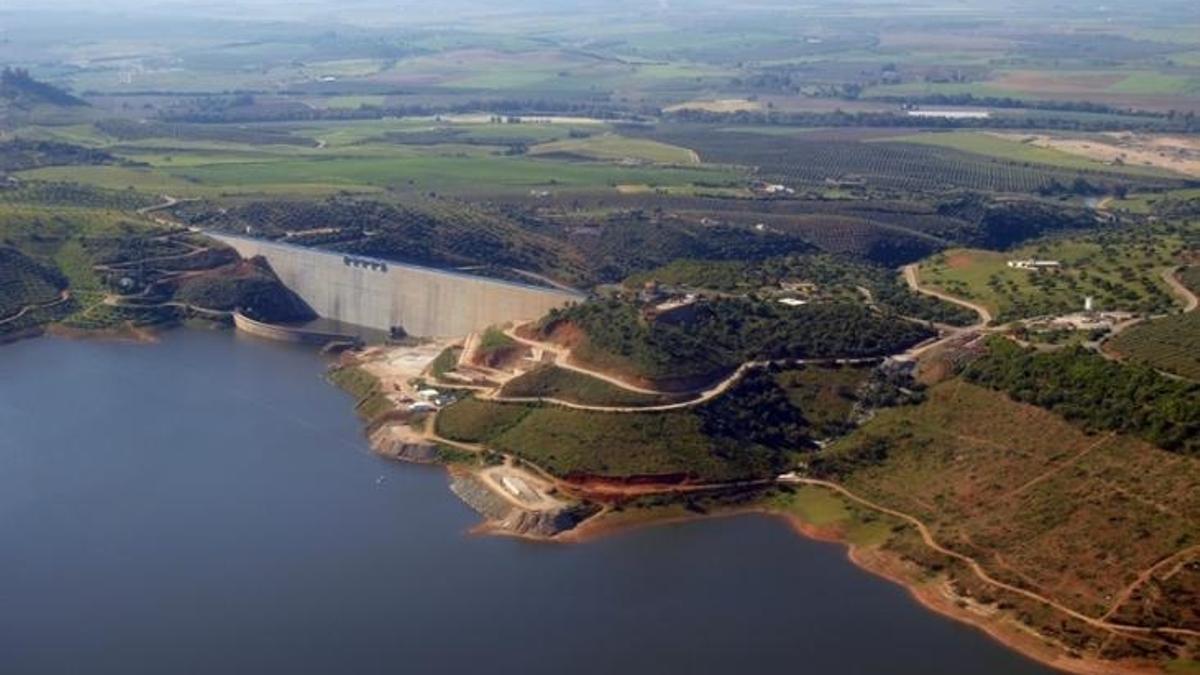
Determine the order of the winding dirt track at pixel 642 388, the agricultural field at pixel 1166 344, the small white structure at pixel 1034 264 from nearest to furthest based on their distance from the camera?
1. the agricultural field at pixel 1166 344
2. the winding dirt track at pixel 642 388
3. the small white structure at pixel 1034 264

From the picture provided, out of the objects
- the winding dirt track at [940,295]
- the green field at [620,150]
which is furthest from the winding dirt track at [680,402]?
the green field at [620,150]

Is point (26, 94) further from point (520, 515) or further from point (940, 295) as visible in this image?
point (520, 515)

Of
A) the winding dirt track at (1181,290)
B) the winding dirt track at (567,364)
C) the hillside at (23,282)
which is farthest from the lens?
the hillside at (23,282)

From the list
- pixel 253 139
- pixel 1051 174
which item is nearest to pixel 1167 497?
pixel 1051 174

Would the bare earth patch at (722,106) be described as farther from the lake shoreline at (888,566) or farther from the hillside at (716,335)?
the lake shoreline at (888,566)

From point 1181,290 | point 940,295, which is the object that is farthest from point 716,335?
point 1181,290
